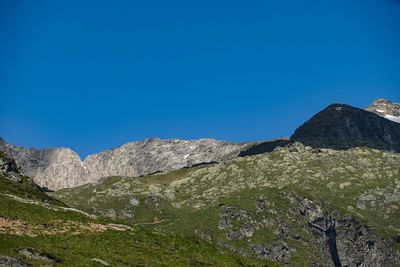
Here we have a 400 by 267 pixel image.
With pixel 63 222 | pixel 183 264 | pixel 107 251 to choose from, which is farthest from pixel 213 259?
pixel 63 222

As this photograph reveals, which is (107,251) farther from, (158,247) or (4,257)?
(4,257)

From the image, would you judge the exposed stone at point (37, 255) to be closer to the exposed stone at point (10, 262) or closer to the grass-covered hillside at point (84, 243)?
the grass-covered hillside at point (84, 243)

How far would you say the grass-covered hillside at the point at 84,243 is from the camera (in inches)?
2151

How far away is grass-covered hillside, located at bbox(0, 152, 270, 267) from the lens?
5462 centimetres

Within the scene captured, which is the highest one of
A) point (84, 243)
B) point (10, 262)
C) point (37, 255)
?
point (84, 243)

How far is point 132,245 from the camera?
65.6 m

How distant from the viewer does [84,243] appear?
62156 millimetres

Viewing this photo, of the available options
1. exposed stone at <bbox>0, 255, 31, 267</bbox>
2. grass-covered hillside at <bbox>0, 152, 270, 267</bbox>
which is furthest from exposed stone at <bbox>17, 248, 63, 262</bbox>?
exposed stone at <bbox>0, 255, 31, 267</bbox>

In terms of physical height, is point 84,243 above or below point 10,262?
above

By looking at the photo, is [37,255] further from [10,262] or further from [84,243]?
[84,243]

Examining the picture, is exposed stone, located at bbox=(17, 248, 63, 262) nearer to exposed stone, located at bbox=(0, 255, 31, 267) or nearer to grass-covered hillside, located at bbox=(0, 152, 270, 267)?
grass-covered hillside, located at bbox=(0, 152, 270, 267)

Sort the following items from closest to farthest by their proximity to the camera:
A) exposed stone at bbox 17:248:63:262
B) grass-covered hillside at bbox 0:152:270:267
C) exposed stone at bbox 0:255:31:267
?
exposed stone at bbox 0:255:31:267, exposed stone at bbox 17:248:63:262, grass-covered hillside at bbox 0:152:270:267

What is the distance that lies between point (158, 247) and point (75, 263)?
1568 cm

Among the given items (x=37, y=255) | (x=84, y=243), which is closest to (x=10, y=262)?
(x=37, y=255)
